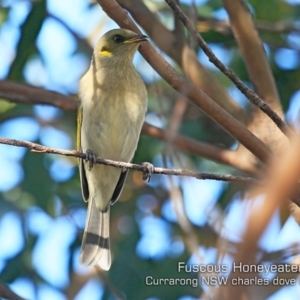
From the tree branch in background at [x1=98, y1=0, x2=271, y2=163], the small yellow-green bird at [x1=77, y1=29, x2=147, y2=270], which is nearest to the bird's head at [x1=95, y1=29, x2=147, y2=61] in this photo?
the small yellow-green bird at [x1=77, y1=29, x2=147, y2=270]

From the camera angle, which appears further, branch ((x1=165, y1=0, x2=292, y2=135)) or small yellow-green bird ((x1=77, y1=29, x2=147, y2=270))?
small yellow-green bird ((x1=77, y1=29, x2=147, y2=270))

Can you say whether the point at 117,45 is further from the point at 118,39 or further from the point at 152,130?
the point at 152,130

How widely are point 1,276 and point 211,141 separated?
215cm

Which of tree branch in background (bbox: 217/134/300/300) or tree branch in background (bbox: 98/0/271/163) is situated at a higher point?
tree branch in background (bbox: 98/0/271/163)

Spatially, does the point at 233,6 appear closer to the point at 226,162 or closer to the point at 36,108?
the point at 226,162

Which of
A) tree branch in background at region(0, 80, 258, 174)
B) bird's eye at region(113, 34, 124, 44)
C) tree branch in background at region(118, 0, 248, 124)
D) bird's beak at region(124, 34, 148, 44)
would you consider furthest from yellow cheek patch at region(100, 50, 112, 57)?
tree branch in background at region(118, 0, 248, 124)

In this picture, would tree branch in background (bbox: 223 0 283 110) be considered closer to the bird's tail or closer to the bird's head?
the bird's head

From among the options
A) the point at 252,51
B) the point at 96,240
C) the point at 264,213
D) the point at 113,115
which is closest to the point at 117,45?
the point at 113,115

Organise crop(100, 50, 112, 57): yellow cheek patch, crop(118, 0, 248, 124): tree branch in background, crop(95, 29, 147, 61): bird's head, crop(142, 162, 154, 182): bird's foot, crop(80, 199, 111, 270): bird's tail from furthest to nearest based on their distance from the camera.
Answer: crop(100, 50, 112, 57): yellow cheek patch
crop(95, 29, 147, 61): bird's head
crop(80, 199, 111, 270): bird's tail
crop(118, 0, 248, 124): tree branch in background
crop(142, 162, 154, 182): bird's foot

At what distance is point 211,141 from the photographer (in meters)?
5.48

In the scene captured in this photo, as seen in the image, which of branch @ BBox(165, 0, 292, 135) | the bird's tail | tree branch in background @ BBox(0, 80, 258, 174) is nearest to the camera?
branch @ BBox(165, 0, 292, 135)

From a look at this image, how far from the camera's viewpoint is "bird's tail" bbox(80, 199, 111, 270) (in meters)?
4.69

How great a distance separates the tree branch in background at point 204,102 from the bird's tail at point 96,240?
6.47 ft

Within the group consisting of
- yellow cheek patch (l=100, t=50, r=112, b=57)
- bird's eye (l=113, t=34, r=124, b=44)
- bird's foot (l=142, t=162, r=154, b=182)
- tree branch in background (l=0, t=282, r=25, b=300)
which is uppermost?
bird's eye (l=113, t=34, r=124, b=44)
